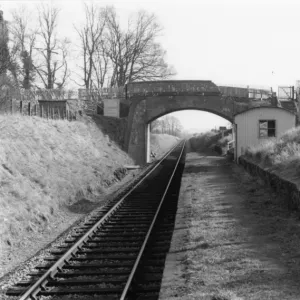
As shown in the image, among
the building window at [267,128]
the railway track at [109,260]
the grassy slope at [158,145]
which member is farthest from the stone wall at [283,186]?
the grassy slope at [158,145]

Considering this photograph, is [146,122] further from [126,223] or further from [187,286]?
[187,286]

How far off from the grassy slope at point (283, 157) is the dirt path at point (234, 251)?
2.92 feet

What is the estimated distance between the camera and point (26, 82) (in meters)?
41.6

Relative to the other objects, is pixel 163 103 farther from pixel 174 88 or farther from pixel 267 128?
pixel 267 128

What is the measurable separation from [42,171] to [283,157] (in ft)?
29.0

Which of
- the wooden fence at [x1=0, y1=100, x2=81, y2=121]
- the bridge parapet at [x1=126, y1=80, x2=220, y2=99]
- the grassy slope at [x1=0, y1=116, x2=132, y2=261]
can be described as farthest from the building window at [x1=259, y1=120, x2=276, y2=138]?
the wooden fence at [x1=0, y1=100, x2=81, y2=121]

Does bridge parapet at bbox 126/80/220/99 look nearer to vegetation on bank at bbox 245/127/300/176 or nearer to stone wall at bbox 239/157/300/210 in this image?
vegetation on bank at bbox 245/127/300/176

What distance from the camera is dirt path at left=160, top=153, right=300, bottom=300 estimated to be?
231 inches

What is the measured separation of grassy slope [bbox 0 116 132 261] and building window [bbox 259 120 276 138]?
932cm

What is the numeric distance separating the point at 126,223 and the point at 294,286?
20.6ft

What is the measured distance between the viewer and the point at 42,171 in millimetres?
14672

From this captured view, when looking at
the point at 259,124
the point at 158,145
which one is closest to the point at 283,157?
the point at 259,124

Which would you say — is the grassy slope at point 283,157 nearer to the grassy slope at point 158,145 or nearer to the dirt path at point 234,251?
the dirt path at point 234,251

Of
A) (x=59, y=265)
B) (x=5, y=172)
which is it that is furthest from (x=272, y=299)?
(x=5, y=172)
